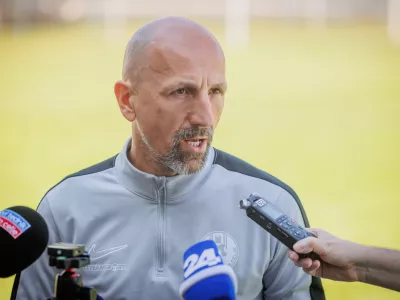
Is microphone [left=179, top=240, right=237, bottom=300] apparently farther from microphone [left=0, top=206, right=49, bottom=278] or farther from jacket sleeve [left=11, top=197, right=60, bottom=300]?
jacket sleeve [left=11, top=197, right=60, bottom=300]

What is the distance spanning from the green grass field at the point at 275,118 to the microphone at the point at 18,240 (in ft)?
4.34

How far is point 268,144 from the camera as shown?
131 inches

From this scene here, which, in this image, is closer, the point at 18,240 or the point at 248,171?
the point at 18,240

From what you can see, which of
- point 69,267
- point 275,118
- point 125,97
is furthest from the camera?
point 275,118

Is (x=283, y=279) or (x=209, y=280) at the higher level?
(x=209, y=280)

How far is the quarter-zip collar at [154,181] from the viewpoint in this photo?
5.90 feet

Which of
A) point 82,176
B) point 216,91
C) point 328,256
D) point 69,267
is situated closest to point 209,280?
point 69,267

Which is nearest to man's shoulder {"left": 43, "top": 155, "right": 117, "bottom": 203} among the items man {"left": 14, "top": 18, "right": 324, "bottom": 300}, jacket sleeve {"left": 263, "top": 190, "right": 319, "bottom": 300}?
man {"left": 14, "top": 18, "right": 324, "bottom": 300}

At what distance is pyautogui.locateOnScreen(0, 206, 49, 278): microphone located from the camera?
133 centimetres

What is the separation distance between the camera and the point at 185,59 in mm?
1721

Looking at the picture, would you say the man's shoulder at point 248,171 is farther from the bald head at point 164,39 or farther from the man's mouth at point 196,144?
the bald head at point 164,39

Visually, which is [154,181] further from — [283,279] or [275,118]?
[275,118]

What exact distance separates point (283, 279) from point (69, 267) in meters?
0.67

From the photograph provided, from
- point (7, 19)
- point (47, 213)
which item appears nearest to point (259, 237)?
point (47, 213)
